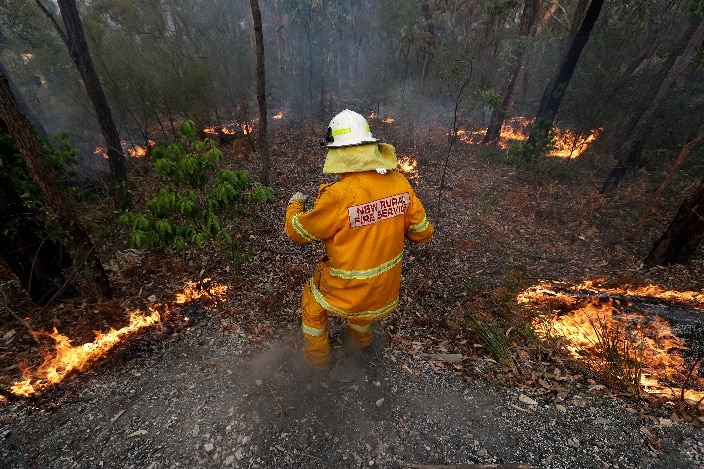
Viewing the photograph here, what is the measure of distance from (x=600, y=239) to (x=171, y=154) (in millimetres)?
9815

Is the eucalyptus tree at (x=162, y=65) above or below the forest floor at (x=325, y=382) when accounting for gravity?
above

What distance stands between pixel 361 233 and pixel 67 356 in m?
3.68

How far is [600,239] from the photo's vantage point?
27.5 ft

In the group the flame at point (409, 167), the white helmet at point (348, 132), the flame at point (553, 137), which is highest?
the white helmet at point (348, 132)

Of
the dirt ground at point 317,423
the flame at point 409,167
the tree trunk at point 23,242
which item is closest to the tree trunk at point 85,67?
the tree trunk at point 23,242

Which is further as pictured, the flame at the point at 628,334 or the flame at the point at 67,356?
the flame at the point at 67,356

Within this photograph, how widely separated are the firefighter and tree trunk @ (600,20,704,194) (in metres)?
11.0

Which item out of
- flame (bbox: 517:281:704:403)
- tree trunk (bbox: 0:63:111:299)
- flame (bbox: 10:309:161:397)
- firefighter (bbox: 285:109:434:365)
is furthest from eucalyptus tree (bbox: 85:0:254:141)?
flame (bbox: 517:281:704:403)

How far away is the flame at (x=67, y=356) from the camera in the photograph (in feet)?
10.6

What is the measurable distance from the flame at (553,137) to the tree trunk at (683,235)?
5844mm

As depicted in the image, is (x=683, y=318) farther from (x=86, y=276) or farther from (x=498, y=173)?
(x=498, y=173)

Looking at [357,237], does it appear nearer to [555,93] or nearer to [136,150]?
[555,93]

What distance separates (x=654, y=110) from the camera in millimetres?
9805

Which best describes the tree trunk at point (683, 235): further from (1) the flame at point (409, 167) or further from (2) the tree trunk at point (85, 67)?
(2) the tree trunk at point (85, 67)
